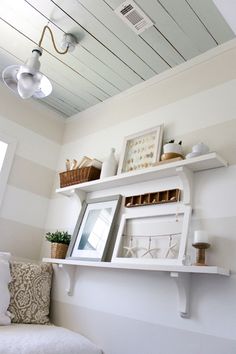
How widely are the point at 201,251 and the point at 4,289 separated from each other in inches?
48.8

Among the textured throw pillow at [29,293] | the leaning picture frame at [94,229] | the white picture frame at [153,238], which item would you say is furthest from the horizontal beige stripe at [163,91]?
the textured throw pillow at [29,293]

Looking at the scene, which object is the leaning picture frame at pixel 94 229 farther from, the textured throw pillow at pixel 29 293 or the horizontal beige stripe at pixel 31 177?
the horizontal beige stripe at pixel 31 177

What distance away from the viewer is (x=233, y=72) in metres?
1.62

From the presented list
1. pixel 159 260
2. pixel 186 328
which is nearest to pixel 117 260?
pixel 159 260

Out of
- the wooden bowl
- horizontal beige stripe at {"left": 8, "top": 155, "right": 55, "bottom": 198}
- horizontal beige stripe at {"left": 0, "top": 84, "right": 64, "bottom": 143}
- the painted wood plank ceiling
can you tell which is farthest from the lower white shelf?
horizontal beige stripe at {"left": 0, "top": 84, "right": 64, "bottom": 143}

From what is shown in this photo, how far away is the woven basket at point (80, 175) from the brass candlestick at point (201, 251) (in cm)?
92

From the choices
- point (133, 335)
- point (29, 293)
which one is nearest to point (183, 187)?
point (133, 335)

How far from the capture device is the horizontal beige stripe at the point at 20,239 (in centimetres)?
221

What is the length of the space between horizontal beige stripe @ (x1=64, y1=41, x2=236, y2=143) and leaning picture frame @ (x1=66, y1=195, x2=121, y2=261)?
0.63 m

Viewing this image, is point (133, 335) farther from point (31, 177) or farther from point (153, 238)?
point (31, 177)

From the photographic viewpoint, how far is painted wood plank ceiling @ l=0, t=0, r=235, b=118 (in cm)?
158

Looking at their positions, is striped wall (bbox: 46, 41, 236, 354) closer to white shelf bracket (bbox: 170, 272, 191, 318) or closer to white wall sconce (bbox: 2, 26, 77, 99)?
white shelf bracket (bbox: 170, 272, 191, 318)

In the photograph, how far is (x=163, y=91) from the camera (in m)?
1.97

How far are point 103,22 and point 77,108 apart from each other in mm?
952
